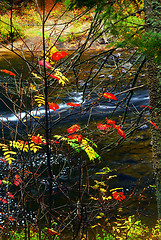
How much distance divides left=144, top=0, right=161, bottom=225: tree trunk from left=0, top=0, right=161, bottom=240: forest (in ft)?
0.04

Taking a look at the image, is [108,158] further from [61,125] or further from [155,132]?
[155,132]

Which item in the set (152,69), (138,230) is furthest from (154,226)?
(152,69)

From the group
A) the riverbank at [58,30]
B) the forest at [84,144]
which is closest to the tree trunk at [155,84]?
the forest at [84,144]

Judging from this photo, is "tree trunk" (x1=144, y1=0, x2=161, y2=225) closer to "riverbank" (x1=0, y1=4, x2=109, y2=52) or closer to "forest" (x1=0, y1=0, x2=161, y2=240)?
"forest" (x1=0, y1=0, x2=161, y2=240)

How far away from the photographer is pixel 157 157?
3.90 meters

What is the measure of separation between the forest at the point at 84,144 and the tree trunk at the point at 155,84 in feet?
0.04

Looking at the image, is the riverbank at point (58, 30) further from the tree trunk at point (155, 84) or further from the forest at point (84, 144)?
the tree trunk at point (155, 84)

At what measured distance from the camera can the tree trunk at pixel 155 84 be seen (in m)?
3.52

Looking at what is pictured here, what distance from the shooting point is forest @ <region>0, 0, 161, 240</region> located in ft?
9.43

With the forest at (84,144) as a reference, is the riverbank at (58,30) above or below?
above

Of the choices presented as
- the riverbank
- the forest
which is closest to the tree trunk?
the forest

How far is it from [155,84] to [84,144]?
1.14 metres

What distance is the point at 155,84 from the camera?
146 inches

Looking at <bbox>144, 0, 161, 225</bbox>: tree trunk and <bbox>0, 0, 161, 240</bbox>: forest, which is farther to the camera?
<bbox>144, 0, 161, 225</bbox>: tree trunk
